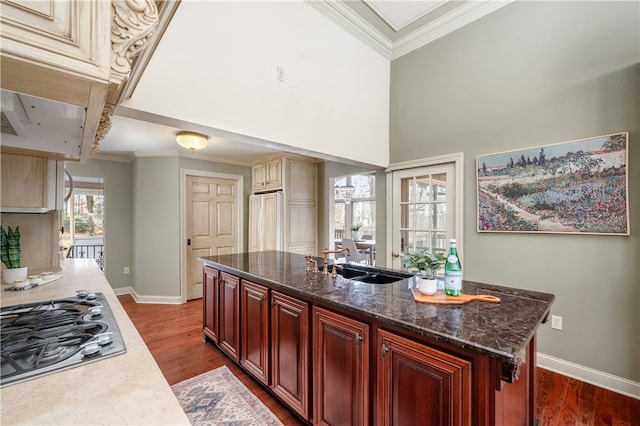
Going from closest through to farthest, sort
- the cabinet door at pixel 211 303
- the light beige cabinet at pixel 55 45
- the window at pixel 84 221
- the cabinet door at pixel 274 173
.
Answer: the light beige cabinet at pixel 55 45 < the cabinet door at pixel 211 303 < the cabinet door at pixel 274 173 < the window at pixel 84 221

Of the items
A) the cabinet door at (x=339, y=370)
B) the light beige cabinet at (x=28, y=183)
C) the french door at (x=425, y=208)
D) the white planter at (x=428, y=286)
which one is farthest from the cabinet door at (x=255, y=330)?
the french door at (x=425, y=208)

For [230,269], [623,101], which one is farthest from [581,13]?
[230,269]

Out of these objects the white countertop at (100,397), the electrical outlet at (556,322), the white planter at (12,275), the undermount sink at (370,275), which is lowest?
the electrical outlet at (556,322)

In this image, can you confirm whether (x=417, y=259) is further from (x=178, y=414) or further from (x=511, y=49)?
(x=511, y=49)

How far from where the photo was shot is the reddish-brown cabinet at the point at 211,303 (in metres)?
2.63

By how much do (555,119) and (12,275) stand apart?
415cm

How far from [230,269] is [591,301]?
2.96 m

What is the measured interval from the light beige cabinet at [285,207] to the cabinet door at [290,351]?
8.00 feet

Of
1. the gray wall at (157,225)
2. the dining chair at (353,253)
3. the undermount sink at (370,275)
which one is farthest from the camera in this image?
the dining chair at (353,253)

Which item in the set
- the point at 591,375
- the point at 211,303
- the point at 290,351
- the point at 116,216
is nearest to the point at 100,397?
the point at 290,351

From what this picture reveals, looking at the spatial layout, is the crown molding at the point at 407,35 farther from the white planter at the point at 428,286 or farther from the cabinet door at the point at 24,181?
the white planter at the point at 428,286

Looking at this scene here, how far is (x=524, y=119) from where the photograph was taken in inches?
98.8

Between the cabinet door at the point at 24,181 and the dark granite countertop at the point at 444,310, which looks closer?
the dark granite countertop at the point at 444,310

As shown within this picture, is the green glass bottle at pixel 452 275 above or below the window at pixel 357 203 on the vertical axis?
below
